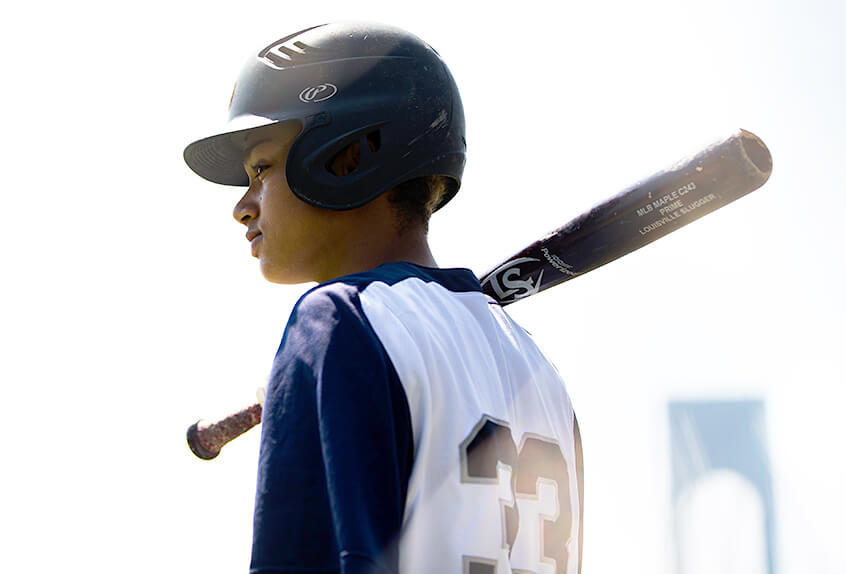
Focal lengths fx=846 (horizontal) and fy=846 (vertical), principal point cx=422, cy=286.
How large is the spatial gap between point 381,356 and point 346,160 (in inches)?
40.6

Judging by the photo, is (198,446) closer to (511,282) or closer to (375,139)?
(511,282)

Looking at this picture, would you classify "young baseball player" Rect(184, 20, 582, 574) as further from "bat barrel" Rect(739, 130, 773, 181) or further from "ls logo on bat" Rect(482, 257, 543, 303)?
"bat barrel" Rect(739, 130, 773, 181)

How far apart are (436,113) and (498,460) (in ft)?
4.18

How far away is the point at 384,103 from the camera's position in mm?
2689

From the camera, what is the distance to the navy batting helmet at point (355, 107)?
259cm

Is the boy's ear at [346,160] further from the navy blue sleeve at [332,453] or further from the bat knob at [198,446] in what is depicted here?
the bat knob at [198,446]

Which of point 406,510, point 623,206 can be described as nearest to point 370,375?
point 406,510

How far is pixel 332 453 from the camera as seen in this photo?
5.57ft

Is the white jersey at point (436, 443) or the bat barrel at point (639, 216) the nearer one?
the white jersey at point (436, 443)

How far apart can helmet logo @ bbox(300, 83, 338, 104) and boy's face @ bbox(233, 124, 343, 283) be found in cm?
10

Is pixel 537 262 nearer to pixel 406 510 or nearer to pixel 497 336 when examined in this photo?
pixel 497 336

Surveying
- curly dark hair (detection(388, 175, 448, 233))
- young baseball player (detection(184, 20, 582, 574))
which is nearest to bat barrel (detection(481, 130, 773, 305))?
young baseball player (detection(184, 20, 582, 574))

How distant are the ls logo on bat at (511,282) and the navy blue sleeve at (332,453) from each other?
1.58 m

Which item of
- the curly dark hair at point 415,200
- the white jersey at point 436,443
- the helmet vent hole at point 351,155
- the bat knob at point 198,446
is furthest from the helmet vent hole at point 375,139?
the bat knob at point 198,446
